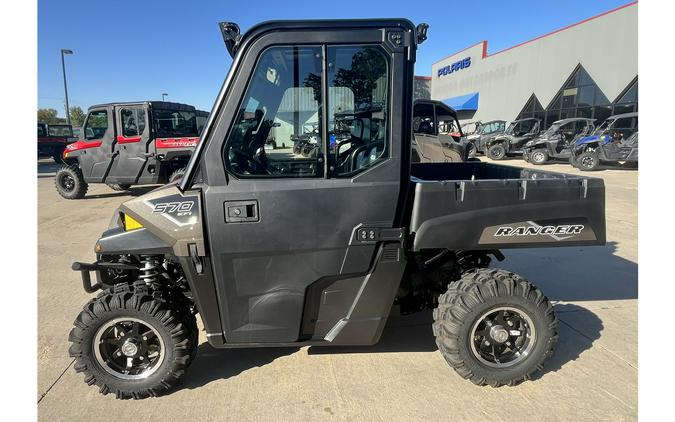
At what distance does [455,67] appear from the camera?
114 ft

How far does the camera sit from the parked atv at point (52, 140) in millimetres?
21984

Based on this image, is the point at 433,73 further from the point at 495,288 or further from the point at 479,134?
the point at 495,288

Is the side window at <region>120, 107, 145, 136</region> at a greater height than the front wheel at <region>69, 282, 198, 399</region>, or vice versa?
the side window at <region>120, 107, 145, 136</region>

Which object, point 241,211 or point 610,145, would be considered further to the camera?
point 610,145

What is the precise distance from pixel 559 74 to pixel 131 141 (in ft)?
84.3

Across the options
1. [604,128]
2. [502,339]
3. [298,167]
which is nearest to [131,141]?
[298,167]

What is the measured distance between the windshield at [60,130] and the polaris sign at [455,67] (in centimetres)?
3077

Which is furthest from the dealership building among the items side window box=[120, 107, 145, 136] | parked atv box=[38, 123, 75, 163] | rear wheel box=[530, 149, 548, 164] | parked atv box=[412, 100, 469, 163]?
parked atv box=[38, 123, 75, 163]

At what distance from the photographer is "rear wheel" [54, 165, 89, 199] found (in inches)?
424

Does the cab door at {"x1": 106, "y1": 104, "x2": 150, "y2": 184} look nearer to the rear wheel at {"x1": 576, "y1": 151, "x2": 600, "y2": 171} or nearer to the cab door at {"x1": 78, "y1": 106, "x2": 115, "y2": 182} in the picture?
the cab door at {"x1": 78, "y1": 106, "x2": 115, "y2": 182}

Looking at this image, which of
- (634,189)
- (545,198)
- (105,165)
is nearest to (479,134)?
(634,189)

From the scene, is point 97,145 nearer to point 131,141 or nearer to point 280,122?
point 131,141

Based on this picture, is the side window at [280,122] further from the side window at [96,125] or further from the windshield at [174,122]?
the side window at [96,125]

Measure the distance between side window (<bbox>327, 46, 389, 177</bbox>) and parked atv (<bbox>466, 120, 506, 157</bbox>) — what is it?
746 inches
